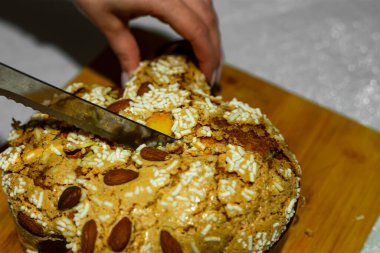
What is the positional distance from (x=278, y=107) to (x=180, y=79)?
568 mm

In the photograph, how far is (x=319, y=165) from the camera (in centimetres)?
199

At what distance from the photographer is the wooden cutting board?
5.86 feet

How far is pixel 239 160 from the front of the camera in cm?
147

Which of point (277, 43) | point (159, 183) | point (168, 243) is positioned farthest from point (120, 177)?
point (277, 43)

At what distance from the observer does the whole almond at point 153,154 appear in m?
1.46

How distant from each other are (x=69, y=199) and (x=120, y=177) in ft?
0.54

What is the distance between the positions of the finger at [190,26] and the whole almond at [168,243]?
82 centimetres

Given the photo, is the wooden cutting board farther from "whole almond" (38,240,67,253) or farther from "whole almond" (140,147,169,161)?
"whole almond" (140,147,169,161)

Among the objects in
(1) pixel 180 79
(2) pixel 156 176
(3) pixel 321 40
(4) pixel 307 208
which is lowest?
(4) pixel 307 208

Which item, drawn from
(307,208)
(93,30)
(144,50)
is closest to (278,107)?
(307,208)

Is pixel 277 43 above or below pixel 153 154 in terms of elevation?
above

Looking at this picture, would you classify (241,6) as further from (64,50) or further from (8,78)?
(8,78)

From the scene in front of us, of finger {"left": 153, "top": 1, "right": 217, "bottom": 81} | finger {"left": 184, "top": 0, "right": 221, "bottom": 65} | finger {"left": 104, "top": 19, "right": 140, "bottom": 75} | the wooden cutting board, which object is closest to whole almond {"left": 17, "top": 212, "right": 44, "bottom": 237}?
the wooden cutting board

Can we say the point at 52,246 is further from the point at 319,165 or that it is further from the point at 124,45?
the point at 319,165
